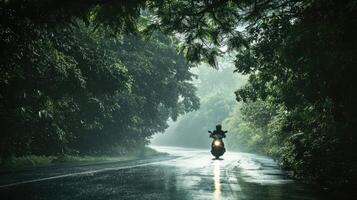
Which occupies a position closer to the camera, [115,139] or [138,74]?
[138,74]

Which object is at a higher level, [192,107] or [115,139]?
[192,107]

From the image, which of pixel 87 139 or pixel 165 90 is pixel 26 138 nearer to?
pixel 87 139

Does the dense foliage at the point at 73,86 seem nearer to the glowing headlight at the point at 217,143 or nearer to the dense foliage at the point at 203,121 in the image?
the glowing headlight at the point at 217,143

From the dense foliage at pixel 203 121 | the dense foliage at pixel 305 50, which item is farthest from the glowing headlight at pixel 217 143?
the dense foliage at pixel 203 121

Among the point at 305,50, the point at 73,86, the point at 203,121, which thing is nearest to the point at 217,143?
the point at 73,86

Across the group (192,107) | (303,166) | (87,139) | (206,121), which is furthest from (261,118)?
(206,121)

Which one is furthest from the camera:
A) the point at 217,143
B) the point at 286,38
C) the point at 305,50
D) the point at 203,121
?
the point at 203,121

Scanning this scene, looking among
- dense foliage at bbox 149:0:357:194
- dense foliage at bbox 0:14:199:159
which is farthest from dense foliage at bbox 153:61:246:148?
dense foliage at bbox 149:0:357:194

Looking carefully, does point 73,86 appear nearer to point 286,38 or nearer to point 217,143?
point 217,143

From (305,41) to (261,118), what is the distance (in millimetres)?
30737

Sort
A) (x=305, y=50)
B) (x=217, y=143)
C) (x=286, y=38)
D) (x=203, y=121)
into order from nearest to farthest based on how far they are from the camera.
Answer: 1. (x=305, y=50)
2. (x=286, y=38)
3. (x=217, y=143)
4. (x=203, y=121)

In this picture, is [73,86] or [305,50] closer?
[305,50]

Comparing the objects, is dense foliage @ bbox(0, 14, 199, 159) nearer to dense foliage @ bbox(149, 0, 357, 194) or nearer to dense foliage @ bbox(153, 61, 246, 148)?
dense foliage @ bbox(149, 0, 357, 194)

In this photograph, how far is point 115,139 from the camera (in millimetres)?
39281
